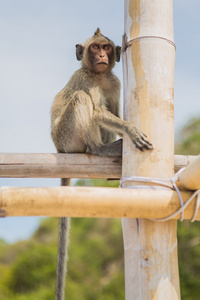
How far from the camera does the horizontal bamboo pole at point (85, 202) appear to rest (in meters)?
3.13

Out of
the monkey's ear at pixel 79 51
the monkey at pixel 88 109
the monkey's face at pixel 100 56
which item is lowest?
the monkey at pixel 88 109

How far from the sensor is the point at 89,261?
139ft

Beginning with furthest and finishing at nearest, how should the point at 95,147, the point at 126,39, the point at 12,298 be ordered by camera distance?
1. the point at 12,298
2. the point at 95,147
3. the point at 126,39

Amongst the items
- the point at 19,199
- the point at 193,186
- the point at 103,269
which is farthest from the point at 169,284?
the point at 103,269

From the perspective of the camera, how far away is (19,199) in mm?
3127

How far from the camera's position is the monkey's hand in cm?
352

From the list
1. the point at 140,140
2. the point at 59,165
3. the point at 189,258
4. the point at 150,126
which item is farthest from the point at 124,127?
the point at 189,258

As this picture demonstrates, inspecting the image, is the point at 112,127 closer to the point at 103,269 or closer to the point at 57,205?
the point at 57,205

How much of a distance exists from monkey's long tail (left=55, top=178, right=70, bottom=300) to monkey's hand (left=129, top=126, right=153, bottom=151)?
1921 mm

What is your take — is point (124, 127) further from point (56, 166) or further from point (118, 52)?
point (118, 52)

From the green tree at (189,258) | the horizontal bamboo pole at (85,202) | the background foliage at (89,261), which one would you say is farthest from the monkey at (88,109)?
the green tree at (189,258)

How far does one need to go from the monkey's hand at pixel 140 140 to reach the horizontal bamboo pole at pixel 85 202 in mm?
406

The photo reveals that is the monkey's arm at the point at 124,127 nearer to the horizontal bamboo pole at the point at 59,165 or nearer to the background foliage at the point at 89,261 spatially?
the horizontal bamboo pole at the point at 59,165

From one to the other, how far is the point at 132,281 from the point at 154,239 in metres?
0.34
